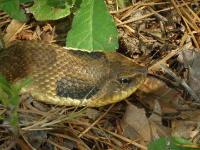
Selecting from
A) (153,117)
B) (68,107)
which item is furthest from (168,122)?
(68,107)

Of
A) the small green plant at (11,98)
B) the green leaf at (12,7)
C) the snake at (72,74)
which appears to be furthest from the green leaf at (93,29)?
the small green plant at (11,98)

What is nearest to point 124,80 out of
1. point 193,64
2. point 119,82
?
point 119,82

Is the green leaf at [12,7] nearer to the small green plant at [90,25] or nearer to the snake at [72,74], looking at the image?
the small green plant at [90,25]

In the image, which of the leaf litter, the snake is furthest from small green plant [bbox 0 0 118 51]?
the leaf litter

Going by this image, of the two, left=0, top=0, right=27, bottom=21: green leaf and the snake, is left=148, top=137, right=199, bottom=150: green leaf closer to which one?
the snake

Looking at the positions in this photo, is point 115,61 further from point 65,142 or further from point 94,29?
point 65,142

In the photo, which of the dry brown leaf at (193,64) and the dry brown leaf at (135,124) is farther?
the dry brown leaf at (193,64)
